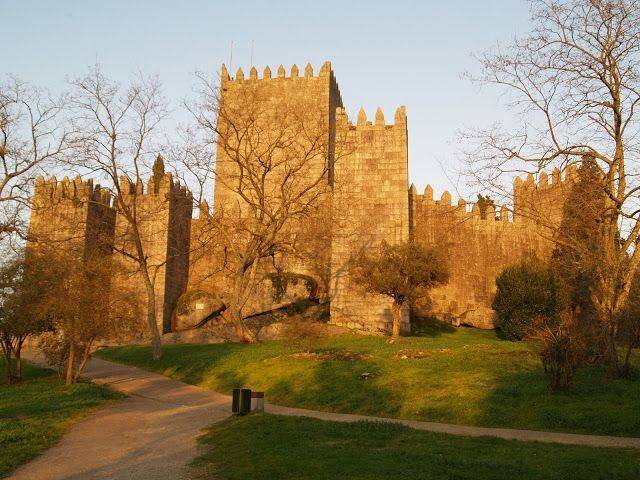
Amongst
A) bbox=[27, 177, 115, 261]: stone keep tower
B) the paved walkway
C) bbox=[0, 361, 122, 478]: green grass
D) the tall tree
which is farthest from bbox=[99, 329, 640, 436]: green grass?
bbox=[27, 177, 115, 261]: stone keep tower

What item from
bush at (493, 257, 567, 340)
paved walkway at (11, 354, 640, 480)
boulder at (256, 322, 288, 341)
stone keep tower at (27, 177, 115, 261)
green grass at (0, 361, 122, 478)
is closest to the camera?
paved walkway at (11, 354, 640, 480)

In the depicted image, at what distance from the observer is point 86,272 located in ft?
53.6

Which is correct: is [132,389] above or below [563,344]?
below

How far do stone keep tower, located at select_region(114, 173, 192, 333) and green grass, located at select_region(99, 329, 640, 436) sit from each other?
10.3 meters

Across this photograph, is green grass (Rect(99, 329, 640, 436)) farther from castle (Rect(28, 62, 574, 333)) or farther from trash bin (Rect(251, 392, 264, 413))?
castle (Rect(28, 62, 574, 333))

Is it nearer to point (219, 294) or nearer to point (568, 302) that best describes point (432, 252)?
point (568, 302)

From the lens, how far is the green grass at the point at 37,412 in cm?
863

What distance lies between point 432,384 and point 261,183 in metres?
12.6

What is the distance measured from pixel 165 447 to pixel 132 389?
7543mm

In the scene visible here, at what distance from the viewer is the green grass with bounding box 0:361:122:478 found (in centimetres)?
863

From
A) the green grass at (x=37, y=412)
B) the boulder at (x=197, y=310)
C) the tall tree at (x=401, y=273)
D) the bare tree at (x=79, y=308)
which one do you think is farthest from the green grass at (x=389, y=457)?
the boulder at (x=197, y=310)

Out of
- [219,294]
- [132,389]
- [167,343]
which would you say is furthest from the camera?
[219,294]

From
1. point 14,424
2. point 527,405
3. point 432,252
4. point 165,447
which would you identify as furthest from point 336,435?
point 432,252

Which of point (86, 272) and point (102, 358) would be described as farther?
point (102, 358)
